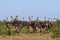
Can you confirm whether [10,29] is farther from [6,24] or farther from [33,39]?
[33,39]

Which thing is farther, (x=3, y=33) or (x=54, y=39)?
(x=3, y=33)

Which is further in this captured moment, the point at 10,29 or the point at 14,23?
the point at 14,23

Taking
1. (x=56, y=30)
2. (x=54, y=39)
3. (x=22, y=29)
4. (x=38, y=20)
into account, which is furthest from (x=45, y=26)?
(x=54, y=39)

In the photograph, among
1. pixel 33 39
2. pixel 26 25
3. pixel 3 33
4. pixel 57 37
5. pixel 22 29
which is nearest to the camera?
pixel 33 39

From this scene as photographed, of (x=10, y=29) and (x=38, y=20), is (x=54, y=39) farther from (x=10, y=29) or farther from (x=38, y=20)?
(x=38, y=20)

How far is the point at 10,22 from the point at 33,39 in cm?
800

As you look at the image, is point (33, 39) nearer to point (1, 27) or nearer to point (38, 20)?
point (1, 27)

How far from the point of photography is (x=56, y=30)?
21922 millimetres

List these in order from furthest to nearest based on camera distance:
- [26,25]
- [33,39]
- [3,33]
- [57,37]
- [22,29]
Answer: [26,25], [22,29], [3,33], [57,37], [33,39]

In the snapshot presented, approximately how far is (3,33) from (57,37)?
5.31m

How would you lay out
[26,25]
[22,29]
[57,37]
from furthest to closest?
1. [26,25]
2. [22,29]
3. [57,37]

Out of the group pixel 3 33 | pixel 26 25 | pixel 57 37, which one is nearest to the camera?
pixel 57 37

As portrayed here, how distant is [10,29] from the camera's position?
24469 millimetres

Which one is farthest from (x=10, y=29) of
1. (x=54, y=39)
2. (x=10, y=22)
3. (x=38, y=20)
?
(x=54, y=39)
